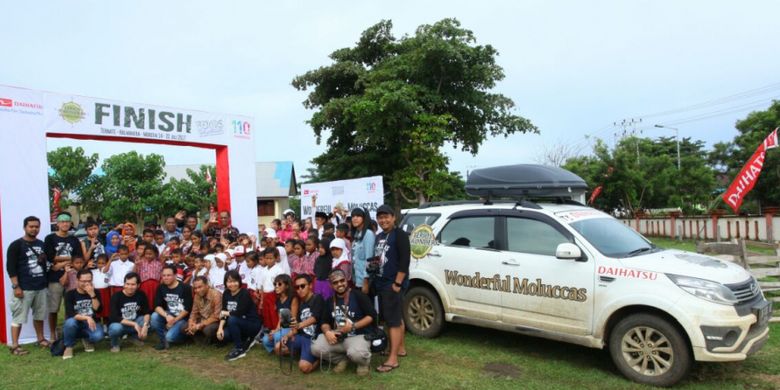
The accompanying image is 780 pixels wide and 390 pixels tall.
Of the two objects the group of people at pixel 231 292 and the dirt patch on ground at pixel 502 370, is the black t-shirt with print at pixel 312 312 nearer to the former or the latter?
the group of people at pixel 231 292

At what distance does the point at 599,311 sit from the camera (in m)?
5.04

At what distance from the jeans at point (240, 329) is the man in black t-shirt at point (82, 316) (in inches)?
65.9

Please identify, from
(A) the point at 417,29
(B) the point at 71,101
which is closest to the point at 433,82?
(A) the point at 417,29

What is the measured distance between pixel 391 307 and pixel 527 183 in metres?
2.20

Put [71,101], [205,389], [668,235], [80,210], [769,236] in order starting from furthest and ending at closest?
[80,210] → [668,235] → [769,236] → [71,101] → [205,389]

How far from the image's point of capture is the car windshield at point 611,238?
529cm

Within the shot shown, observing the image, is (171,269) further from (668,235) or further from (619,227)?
(668,235)

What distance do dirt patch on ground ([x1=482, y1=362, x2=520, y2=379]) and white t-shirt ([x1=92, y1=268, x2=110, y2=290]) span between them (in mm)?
5237

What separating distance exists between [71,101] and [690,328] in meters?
8.61

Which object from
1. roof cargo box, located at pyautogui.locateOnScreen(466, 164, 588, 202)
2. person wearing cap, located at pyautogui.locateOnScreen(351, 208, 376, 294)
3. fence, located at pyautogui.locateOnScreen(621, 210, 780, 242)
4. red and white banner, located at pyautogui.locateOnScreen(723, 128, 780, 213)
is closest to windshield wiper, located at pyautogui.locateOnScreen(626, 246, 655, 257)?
roof cargo box, located at pyautogui.locateOnScreen(466, 164, 588, 202)

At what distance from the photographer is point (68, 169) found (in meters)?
25.1

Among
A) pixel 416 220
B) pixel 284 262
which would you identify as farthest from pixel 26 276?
pixel 416 220

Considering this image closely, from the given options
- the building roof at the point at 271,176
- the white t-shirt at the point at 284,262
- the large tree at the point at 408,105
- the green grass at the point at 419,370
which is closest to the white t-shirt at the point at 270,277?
the white t-shirt at the point at 284,262

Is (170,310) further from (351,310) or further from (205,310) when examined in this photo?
(351,310)
